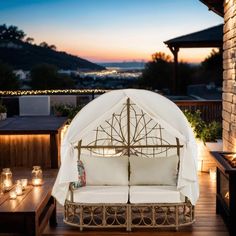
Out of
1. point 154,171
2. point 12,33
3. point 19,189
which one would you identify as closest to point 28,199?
point 19,189

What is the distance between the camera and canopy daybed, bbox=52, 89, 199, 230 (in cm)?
621

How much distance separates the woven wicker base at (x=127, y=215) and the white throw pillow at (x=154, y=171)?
315mm

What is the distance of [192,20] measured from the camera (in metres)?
20.3

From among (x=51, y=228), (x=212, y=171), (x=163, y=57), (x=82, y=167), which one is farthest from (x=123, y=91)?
(x=163, y=57)

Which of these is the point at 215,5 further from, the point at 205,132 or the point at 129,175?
the point at 129,175

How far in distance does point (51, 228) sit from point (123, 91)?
5.79 ft

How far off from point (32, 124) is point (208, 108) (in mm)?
Answer: 3804

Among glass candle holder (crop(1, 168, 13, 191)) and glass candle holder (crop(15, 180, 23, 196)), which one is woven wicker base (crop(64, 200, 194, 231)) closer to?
glass candle holder (crop(15, 180, 23, 196))

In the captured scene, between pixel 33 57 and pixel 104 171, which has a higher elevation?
pixel 33 57

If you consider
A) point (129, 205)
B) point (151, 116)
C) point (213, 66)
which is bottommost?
point (129, 205)

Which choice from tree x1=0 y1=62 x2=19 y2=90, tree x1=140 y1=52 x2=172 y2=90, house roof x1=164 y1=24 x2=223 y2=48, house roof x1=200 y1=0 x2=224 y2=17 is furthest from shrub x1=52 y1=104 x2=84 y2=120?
tree x1=140 y1=52 x2=172 y2=90

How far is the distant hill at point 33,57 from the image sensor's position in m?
21.9

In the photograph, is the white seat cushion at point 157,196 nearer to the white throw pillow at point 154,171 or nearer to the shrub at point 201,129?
the white throw pillow at point 154,171

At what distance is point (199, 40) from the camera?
1436 cm
